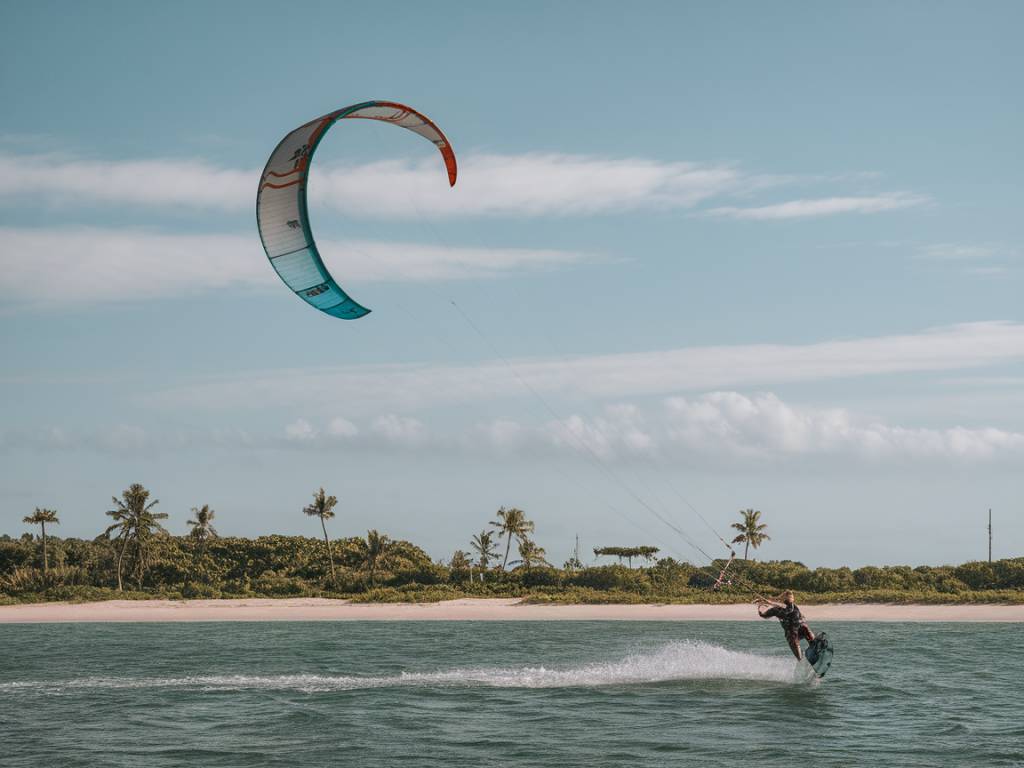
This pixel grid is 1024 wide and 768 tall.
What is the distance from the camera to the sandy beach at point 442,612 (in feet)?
158

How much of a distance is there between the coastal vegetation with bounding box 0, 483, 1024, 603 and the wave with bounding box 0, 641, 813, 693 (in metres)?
26.3

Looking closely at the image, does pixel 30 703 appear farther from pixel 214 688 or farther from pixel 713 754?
pixel 713 754

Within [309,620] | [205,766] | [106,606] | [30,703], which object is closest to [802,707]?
[205,766]

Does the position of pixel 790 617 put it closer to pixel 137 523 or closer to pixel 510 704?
pixel 510 704

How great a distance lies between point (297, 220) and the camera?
71.8 ft

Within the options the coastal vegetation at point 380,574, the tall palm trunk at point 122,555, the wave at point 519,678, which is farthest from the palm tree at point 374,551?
the wave at point 519,678

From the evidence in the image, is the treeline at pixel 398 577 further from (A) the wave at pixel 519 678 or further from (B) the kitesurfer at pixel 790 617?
(B) the kitesurfer at pixel 790 617

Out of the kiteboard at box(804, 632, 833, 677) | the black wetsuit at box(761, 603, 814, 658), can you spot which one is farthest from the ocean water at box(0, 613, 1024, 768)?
the black wetsuit at box(761, 603, 814, 658)

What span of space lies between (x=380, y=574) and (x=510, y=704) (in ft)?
132

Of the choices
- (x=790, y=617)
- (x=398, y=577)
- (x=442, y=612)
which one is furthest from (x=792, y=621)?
(x=398, y=577)

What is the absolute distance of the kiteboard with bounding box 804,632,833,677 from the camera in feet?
74.3

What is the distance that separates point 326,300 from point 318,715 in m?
8.08

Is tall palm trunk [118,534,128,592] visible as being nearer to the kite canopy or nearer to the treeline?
the treeline

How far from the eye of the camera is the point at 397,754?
17359 millimetres
